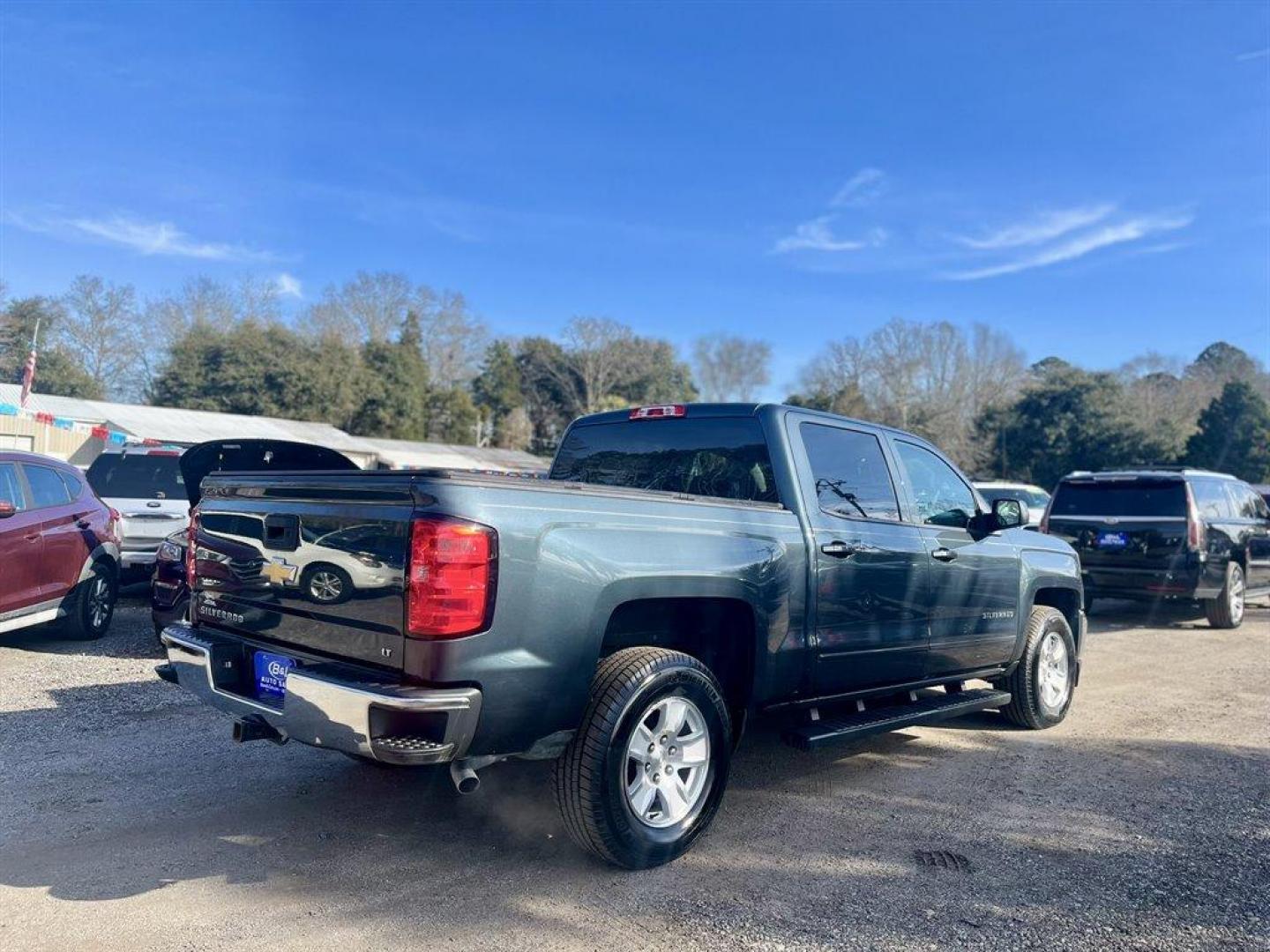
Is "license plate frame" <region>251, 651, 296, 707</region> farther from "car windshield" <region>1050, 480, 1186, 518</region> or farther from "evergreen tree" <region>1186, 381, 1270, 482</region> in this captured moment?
"evergreen tree" <region>1186, 381, 1270, 482</region>

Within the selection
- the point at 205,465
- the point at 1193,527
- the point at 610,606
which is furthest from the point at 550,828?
the point at 1193,527

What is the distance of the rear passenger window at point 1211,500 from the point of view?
10789 millimetres

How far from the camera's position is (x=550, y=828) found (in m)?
4.11

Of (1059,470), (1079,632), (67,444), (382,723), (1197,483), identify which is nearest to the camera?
(382,723)

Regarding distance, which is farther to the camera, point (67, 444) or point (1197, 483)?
point (67, 444)

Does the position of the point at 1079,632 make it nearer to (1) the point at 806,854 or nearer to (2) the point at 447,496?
(1) the point at 806,854

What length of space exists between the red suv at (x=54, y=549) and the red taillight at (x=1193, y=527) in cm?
1142

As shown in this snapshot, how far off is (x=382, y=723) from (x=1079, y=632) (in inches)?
217

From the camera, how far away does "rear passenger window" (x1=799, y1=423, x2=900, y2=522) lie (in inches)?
185

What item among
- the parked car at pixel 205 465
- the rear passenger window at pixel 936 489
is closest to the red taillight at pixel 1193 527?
the rear passenger window at pixel 936 489

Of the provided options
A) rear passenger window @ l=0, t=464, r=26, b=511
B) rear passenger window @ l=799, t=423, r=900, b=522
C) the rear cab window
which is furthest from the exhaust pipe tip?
rear passenger window @ l=0, t=464, r=26, b=511

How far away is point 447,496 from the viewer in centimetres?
312

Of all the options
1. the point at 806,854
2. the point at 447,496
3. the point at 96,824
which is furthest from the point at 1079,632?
the point at 96,824

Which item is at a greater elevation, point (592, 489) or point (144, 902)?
point (592, 489)
